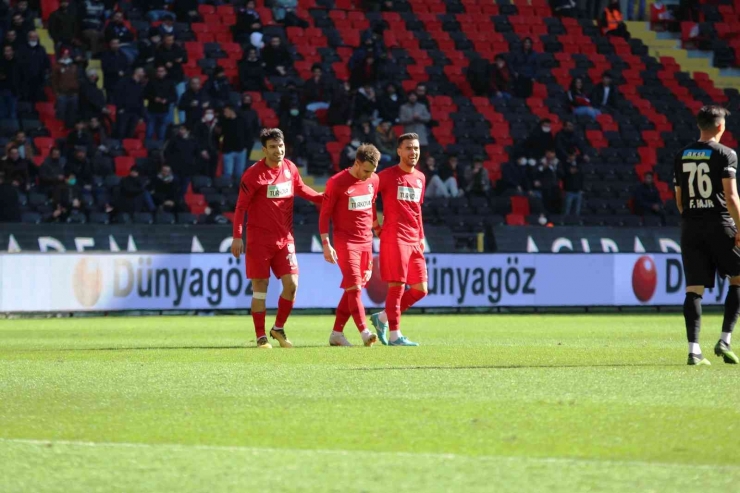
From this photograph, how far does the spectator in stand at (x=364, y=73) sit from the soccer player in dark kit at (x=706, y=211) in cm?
1757

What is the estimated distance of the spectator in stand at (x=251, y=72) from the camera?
87.5 feet

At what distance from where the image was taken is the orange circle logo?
20906 millimetres

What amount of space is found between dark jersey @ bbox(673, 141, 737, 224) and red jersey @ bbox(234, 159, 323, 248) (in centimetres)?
428

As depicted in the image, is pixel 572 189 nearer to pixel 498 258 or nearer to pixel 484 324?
pixel 498 258

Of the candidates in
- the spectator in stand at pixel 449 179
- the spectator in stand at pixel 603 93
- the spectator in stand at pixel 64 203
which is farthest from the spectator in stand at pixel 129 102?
the spectator in stand at pixel 603 93

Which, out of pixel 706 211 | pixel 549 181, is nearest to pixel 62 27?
pixel 549 181

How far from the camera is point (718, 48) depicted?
34.1 metres

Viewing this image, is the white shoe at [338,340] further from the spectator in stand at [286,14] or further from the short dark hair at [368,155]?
the spectator in stand at [286,14]

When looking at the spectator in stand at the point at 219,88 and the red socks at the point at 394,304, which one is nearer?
the red socks at the point at 394,304

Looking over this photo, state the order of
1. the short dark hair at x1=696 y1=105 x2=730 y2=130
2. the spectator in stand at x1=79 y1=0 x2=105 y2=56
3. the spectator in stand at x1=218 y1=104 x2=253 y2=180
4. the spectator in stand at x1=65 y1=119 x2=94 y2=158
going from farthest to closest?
the spectator in stand at x1=79 y1=0 x2=105 y2=56
the spectator in stand at x1=218 y1=104 x2=253 y2=180
the spectator in stand at x1=65 y1=119 x2=94 y2=158
the short dark hair at x1=696 y1=105 x2=730 y2=130

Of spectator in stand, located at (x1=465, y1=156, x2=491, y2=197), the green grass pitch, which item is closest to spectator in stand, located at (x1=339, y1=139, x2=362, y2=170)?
spectator in stand, located at (x1=465, y1=156, x2=491, y2=197)

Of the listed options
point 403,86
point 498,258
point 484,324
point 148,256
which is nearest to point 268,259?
point 484,324

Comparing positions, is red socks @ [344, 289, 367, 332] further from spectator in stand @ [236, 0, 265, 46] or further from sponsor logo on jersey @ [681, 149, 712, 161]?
spectator in stand @ [236, 0, 265, 46]

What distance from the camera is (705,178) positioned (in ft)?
33.1
